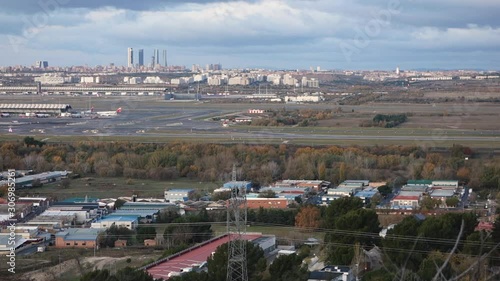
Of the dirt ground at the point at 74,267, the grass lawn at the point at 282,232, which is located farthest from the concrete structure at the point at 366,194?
the dirt ground at the point at 74,267

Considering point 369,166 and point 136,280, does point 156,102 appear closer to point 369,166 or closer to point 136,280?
point 369,166

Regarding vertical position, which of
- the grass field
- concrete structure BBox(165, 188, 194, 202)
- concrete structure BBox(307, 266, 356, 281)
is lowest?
the grass field

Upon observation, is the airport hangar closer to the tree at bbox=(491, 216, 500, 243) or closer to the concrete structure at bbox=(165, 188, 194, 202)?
the concrete structure at bbox=(165, 188, 194, 202)

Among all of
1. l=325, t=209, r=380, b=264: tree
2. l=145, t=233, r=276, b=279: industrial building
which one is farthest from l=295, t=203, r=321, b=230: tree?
l=325, t=209, r=380, b=264: tree

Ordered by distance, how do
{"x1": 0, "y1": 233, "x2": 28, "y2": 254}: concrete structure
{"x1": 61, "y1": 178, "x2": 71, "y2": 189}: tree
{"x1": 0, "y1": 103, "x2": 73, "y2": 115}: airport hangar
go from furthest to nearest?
{"x1": 0, "y1": 103, "x2": 73, "y2": 115}: airport hangar, {"x1": 61, "y1": 178, "x2": 71, "y2": 189}: tree, {"x1": 0, "y1": 233, "x2": 28, "y2": 254}: concrete structure

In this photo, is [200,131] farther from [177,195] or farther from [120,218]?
[120,218]

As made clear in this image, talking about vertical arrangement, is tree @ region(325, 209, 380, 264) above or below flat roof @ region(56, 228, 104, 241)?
above

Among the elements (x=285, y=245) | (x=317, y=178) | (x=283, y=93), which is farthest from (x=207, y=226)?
(x=283, y=93)

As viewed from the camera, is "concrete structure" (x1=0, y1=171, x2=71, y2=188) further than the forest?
No
